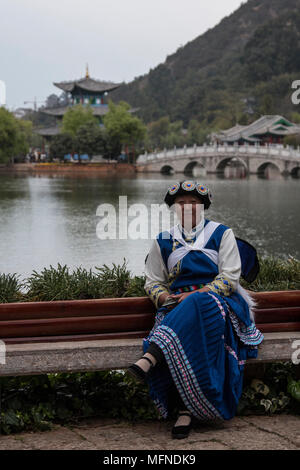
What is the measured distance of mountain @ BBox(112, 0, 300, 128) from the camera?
67.2 meters

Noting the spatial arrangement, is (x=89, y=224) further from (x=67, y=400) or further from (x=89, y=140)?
(x=89, y=140)

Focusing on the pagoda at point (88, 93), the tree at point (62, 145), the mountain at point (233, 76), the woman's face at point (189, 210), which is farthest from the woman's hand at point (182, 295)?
the mountain at point (233, 76)

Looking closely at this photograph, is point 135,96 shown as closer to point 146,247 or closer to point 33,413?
point 146,247

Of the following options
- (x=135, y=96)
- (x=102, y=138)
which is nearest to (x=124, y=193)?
(x=102, y=138)

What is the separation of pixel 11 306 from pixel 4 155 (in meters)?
A: 36.1

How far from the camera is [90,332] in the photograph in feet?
8.45

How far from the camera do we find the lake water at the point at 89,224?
367 inches

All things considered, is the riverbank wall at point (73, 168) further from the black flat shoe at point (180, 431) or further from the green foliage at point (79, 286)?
the black flat shoe at point (180, 431)

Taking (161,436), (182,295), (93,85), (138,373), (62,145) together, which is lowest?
(161,436)

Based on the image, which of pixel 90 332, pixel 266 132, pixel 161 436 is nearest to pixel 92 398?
pixel 90 332

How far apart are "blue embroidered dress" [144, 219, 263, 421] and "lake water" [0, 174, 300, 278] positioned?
5.35m

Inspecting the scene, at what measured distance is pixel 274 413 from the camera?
8.59 ft

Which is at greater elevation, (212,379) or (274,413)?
(212,379)

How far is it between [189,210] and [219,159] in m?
37.1
